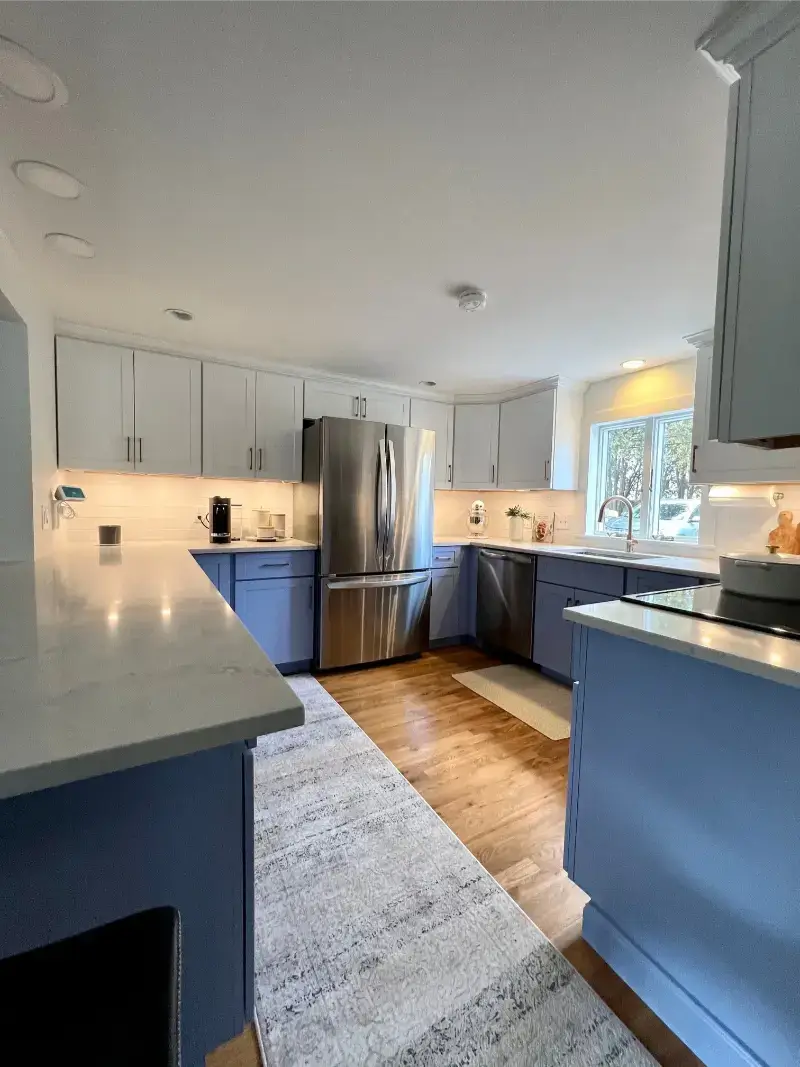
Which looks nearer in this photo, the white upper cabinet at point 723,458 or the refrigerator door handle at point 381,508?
the white upper cabinet at point 723,458

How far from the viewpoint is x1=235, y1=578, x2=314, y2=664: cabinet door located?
9.83ft

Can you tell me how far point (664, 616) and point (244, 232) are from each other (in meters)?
1.93

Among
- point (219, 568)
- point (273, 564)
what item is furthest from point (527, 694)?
point (219, 568)

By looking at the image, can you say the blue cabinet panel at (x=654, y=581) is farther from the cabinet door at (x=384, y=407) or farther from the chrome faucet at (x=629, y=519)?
the cabinet door at (x=384, y=407)

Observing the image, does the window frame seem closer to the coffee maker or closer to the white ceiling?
the white ceiling

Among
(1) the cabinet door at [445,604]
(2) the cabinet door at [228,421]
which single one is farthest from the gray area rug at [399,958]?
(2) the cabinet door at [228,421]

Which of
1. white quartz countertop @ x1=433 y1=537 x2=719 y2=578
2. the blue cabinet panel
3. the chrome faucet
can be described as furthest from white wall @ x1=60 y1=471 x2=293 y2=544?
the blue cabinet panel

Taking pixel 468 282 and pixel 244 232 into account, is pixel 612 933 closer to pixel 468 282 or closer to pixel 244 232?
pixel 468 282

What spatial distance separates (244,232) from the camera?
1.69 metres

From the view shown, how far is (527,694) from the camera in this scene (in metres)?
2.88

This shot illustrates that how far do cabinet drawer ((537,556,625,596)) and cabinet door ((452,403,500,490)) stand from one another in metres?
1.11

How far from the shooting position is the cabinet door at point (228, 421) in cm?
312

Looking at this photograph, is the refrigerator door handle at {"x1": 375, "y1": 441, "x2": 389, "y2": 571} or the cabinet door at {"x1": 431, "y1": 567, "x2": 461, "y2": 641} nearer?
the refrigerator door handle at {"x1": 375, "y1": 441, "x2": 389, "y2": 571}

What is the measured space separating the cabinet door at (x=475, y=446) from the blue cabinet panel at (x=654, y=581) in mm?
1641
